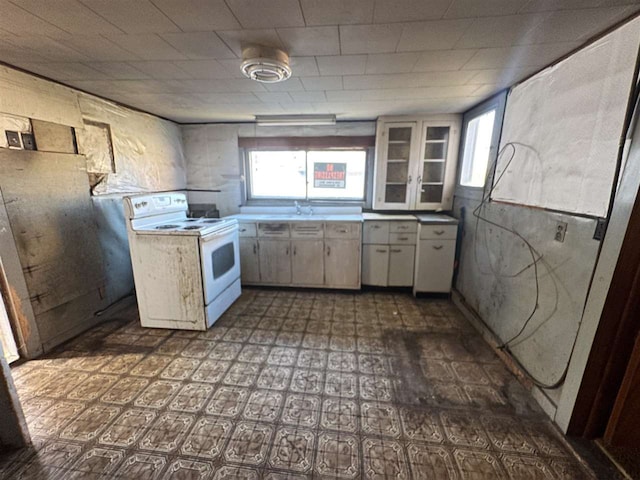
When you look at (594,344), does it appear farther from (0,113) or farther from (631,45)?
(0,113)

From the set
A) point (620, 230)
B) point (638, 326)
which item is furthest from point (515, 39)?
point (638, 326)

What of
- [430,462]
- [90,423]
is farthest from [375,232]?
[90,423]

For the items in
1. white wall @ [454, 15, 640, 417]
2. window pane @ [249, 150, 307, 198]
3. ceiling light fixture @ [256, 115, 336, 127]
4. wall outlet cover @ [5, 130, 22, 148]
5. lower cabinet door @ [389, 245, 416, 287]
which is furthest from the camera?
window pane @ [249, 150, 307, 198]

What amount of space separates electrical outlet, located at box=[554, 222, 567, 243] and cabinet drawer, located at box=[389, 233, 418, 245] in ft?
5.49

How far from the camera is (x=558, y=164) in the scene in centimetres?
172

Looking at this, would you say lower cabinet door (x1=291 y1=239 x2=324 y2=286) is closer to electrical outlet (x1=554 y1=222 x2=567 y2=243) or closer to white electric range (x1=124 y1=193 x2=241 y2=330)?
white electric range (x1=124 y1=193 x2=241 y2=330)

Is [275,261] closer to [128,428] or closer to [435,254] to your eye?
[435,254]

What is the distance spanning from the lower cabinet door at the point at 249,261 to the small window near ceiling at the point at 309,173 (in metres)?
0.86

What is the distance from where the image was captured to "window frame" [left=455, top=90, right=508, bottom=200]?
244 centimetres

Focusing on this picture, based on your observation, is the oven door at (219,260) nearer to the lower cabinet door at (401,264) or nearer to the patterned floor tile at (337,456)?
the patterned floor tile at (337,456)

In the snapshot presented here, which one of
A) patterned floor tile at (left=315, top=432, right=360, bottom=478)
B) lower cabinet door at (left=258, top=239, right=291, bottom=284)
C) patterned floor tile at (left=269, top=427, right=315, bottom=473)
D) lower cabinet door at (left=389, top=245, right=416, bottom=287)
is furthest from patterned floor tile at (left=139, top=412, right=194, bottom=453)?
lower cabinet door at (left=389, top=245, right=416, bottom=287)

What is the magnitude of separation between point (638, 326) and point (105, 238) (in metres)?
4.07

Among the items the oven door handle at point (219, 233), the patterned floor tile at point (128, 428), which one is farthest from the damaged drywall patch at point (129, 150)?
the patterned floor tile at point (128, 428)

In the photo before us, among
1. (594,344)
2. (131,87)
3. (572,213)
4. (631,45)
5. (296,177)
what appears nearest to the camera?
(631,45)
